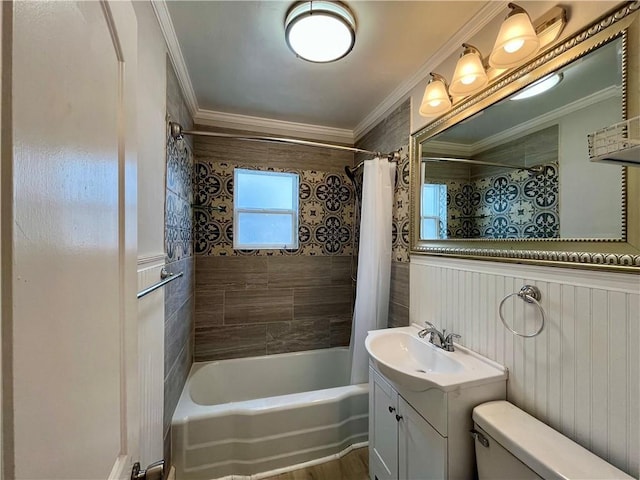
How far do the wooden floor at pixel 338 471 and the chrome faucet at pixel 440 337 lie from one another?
971 mm

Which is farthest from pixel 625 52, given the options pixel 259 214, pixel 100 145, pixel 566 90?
pixel 259 214

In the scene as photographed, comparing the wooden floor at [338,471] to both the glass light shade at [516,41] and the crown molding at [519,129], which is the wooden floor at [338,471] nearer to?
the crown molding at [519,129]

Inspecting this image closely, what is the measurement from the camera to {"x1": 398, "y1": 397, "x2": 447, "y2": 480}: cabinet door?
43.4 inches

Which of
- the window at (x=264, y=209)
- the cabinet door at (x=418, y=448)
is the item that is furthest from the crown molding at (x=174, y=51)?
the cabinet door at (x=418, y=448)

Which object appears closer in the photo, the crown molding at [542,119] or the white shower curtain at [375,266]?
the crown molding at [542,119]

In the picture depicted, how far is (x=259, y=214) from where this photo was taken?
259 centimetres

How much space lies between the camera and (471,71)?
1.25 m

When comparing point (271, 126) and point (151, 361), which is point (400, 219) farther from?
point (151, 361)

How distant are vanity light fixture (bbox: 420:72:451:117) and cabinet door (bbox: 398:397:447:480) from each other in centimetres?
158

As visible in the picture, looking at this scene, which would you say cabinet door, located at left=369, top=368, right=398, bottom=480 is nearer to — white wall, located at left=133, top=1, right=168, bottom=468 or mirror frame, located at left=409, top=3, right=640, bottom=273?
mirror frame, located at left=409, top=3, right=640, bottom=273

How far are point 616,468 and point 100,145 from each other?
1.58 metres

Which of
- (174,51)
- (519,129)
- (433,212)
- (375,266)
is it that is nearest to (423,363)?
(375,266)

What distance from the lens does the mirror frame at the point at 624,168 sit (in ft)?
2.63

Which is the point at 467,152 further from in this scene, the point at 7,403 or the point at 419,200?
the point at 7,403
